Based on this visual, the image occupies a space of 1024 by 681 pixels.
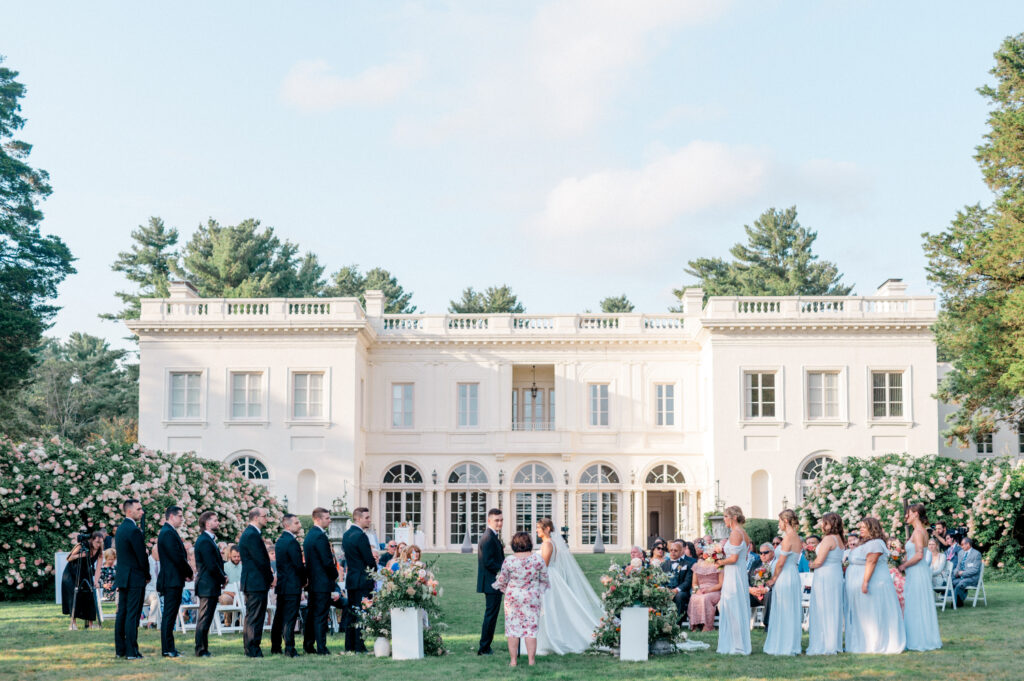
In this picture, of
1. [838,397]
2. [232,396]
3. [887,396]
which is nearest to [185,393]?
[232,396]

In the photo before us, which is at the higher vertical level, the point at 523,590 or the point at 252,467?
the point at 252,467

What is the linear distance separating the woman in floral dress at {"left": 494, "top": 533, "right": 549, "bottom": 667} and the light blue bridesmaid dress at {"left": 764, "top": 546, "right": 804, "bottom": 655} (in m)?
2.54

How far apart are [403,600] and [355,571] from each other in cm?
83

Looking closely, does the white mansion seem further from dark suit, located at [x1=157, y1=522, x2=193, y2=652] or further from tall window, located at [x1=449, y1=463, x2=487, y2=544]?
dark suit, located at [x1=157, y1=522, x2=193, y2=652]

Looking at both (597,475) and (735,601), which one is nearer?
(735,601)

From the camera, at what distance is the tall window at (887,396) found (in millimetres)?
32875

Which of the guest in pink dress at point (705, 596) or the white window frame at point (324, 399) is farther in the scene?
the white window frame at point (324, 399)

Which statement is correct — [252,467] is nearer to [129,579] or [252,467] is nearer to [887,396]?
[887,396]

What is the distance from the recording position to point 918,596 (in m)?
12.0

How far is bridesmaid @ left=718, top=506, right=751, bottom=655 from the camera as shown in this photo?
1173cm

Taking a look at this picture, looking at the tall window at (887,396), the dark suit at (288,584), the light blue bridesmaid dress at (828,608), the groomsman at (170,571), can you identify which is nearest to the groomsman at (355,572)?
the dark suit at (288,584)

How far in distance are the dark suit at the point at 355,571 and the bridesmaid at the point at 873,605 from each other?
5.25 meters

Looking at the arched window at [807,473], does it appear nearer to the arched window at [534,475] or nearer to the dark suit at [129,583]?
the arched window at [534,475]

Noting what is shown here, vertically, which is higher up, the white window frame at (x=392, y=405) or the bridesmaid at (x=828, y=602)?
the white window frame at (x=392, y=405)
